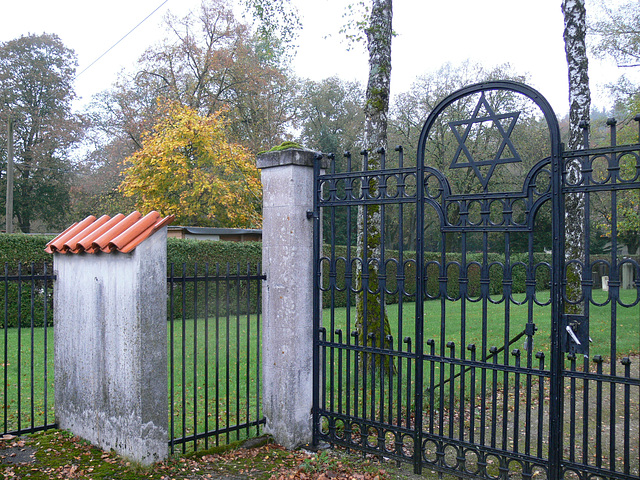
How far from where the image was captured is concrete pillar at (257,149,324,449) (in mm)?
4711

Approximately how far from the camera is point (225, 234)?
16391 mm

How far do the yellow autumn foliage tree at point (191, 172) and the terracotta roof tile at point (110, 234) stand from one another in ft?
38.0

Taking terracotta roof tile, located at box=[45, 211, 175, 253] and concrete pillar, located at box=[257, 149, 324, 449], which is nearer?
terracotta roof tile, located at box=[45, 211, 175, 253]

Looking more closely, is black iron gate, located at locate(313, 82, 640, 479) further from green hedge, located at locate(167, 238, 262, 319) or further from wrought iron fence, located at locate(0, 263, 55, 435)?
green hedge, located at locate(167, 238, 262, 319)

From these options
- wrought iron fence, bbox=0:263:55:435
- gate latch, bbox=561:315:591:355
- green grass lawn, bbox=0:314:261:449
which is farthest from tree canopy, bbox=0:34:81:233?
gate latch, bbox=561:315:591:355

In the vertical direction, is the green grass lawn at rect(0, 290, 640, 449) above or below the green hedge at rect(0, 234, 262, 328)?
below

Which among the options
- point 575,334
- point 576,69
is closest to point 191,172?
point 576,69

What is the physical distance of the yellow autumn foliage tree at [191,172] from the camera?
16.4m

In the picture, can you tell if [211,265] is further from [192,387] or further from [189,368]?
[192,387]

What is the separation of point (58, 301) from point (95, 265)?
778 millimetres

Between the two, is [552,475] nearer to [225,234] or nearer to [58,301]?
[58,301]

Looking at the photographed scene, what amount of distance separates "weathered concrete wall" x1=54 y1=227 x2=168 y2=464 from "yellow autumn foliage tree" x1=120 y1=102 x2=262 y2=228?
12053 mm

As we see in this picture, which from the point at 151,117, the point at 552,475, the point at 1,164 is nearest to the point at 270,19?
the point at 552,475

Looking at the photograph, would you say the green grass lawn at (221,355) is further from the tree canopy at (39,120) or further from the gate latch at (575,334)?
the tree canopy at (39,120)
